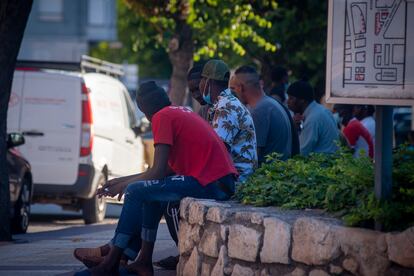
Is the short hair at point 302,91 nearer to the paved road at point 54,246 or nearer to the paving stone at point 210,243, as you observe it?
the paved road at point 54,246

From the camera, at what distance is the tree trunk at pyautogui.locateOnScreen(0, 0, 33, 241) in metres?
12.2

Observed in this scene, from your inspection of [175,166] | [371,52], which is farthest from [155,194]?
[371,52]

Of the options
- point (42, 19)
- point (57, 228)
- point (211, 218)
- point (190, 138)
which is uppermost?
point (42, 19)

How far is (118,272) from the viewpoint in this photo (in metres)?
8.62

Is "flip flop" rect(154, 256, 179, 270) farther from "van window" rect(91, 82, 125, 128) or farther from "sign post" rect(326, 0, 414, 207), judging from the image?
"van window" rect(91, 82, 125, 128)

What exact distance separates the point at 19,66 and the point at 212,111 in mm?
8031

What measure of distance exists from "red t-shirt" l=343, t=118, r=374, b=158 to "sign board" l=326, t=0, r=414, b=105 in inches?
233

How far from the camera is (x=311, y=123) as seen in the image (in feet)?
38.5

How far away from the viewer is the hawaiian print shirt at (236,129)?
9188mm

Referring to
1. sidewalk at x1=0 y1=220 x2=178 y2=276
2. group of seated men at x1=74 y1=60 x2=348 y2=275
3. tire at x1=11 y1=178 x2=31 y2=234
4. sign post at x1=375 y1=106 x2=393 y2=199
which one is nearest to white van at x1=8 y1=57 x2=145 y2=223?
tire at x1=11 y1=178 x2=31 y2=234

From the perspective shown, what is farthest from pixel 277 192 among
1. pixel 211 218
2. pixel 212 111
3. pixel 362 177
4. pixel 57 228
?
pixel 57 228

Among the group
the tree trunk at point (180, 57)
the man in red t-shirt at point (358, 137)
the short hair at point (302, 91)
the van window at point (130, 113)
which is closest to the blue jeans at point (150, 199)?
the short hair at point (302, 91)

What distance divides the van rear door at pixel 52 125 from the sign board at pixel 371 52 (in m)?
9.47

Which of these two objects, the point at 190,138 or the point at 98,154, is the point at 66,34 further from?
the point at 190,138
